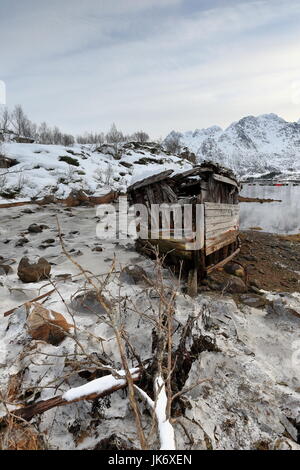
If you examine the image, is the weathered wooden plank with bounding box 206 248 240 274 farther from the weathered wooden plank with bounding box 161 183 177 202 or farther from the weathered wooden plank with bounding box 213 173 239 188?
the weathered wooden plank with bounding box 213 173 239 188

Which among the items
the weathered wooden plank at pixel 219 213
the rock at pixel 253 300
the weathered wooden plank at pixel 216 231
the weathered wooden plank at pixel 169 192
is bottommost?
the rock at pixel 253 300

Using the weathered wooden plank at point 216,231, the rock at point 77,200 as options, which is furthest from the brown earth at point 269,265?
the rock at point 77,200

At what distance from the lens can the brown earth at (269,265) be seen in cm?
508

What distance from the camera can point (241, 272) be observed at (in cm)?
539

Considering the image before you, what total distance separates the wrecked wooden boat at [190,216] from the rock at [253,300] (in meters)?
0.82

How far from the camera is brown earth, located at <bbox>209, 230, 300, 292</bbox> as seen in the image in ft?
16.7

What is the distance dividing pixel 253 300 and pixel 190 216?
71.4 inches

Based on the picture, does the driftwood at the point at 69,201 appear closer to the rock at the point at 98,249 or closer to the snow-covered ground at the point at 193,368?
the rock at the point at 98,249

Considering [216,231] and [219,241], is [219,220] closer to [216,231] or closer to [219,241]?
[216,231]

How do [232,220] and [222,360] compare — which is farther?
[232,220]

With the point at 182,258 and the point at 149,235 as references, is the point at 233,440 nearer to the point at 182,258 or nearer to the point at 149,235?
the point at 182,258

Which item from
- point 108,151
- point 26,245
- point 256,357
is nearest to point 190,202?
point 256,357
